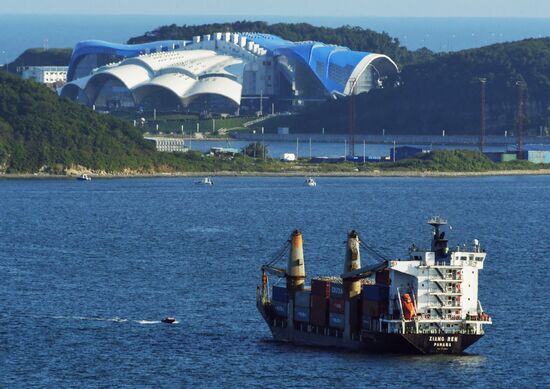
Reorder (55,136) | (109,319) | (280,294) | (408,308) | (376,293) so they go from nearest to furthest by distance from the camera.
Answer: (408,308), (376,293), (280,294), (109,319), (55,136)

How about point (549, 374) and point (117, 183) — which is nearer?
point (549, 374)

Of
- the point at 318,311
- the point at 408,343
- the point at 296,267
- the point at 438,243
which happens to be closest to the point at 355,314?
the point at 318,311

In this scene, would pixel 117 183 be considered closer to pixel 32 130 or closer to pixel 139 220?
pixel 32 130

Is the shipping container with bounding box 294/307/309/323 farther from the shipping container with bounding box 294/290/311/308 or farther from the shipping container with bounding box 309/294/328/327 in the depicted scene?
the shipping container with bounding box 309/294/328/327

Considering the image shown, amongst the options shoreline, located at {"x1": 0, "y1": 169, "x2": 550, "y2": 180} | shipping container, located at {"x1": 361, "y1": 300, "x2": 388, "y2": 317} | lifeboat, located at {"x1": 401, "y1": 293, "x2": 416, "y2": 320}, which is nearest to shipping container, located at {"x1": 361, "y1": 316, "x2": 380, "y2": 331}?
shipping container, located at {"x1": 361, "y1": 300, "x2": 388, "y2": 317}

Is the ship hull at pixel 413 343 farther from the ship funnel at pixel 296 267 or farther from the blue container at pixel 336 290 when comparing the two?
the ship funnel at pixel 296 267

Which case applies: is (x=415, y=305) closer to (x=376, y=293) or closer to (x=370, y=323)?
(x=376, y=293)

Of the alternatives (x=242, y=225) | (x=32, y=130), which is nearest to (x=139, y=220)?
(x=242, y=225)

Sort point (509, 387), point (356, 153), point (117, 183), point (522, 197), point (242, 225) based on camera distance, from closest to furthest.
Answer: point (509, 387) < point (242, 225) < point (522, 197) < point (117, 183) < point (356, 153)
